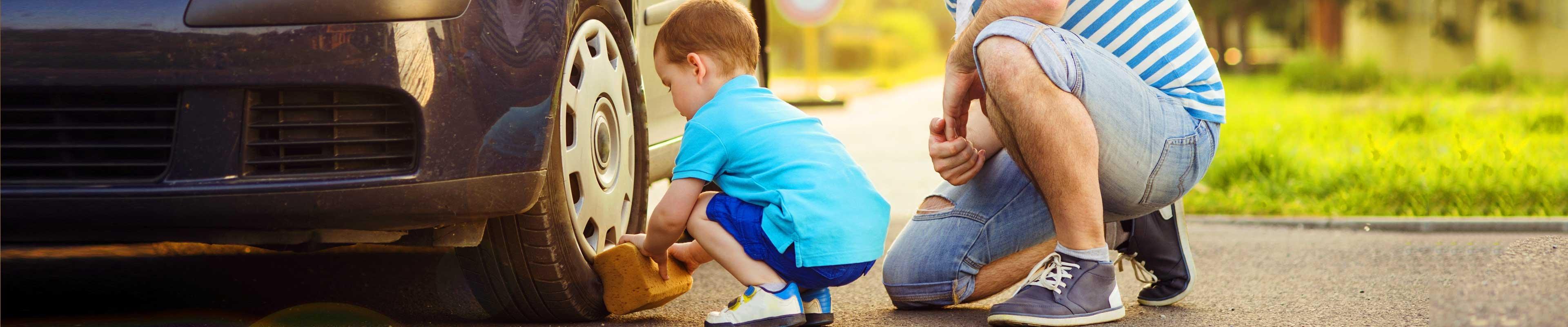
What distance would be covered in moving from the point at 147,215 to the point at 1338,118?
8182mm

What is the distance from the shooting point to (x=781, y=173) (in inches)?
90.8

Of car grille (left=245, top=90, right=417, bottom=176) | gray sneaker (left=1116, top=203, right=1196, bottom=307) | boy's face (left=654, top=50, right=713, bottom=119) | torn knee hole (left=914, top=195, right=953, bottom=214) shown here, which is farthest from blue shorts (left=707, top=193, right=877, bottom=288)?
gray sneaker (left=1116, top=203, right=1196, bottom=307)

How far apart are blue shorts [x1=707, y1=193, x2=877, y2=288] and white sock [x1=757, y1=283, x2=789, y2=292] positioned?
0.09 feet

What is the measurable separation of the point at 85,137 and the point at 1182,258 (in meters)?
2.02

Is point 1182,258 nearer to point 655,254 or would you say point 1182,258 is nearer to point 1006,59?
point 1006,59

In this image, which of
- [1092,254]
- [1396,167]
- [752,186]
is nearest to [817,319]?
[752,186]

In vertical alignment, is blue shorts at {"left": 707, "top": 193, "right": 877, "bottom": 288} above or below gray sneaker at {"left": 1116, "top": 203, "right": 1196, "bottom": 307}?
above

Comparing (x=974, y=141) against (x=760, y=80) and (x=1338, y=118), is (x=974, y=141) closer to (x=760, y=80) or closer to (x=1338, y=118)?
(x=760, y=80)

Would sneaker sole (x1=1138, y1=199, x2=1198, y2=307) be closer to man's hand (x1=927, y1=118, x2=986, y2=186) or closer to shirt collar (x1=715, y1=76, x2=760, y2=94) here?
man's hand (x1=927, y1=118, x2=986, y2=186)

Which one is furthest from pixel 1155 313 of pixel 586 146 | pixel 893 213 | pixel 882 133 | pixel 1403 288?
pixel 882 133

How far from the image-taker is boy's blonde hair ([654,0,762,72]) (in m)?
2.34

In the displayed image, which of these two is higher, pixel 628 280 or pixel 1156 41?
pixel 1156 41

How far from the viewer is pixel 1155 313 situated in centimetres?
270

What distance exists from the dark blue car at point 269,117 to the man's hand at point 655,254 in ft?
1.25
